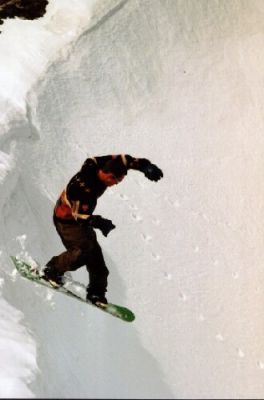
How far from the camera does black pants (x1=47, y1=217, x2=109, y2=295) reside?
27.0ft

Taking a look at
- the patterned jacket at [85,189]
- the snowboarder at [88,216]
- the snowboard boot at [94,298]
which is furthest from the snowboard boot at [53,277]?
the patterned jacket at [85,189]

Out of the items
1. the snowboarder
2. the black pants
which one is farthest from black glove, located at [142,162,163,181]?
the black pants

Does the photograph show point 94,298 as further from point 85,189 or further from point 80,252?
point 85,189

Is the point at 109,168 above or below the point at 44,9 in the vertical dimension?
below

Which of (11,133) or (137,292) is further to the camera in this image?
(11,133)

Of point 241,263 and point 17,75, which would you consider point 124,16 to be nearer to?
point 17,75

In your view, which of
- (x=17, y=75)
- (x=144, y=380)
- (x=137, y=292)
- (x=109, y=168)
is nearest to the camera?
(x=109, y=168)

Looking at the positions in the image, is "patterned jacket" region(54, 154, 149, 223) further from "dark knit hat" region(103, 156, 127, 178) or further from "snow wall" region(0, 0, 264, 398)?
"snow wall" region(0, 0, 264, 398)

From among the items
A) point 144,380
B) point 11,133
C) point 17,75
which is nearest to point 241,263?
point 144,380

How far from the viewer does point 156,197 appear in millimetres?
12641

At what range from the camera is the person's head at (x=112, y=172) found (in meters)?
7.51

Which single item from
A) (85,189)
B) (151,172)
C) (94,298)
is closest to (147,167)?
(151,172)

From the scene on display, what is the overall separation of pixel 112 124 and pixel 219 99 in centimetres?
315

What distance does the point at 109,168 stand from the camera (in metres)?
7.54
